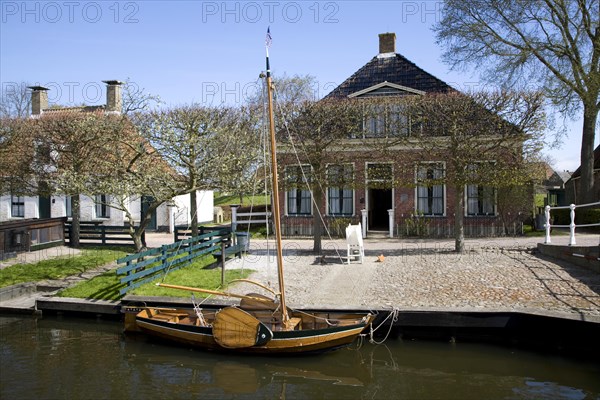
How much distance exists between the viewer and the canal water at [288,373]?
8133 millimetres

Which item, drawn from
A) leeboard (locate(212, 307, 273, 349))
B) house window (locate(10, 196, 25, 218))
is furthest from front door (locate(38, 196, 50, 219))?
leeboard (locate(212, 307, 273, 349))

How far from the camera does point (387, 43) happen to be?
2453cm

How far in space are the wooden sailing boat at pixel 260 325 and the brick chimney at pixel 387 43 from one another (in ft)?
49.4

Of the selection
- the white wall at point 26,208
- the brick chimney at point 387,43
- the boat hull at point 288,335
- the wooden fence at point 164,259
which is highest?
the brick chimney at point 387,43

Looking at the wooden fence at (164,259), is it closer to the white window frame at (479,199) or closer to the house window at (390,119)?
the house window at (390,119)

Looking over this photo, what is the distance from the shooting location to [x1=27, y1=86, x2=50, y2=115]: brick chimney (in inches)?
1168

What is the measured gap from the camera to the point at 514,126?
53.4 ft

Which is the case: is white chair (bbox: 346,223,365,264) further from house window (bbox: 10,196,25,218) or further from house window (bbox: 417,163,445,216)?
house window (bbox: 10,196,25,218)

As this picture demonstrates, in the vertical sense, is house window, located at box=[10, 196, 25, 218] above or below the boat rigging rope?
above

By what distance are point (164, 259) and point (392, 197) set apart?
11.5m

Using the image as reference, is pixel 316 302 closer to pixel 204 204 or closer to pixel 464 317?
pixel 464 317

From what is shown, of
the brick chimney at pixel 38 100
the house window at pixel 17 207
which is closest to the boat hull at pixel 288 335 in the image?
the house window at pixel 17 207

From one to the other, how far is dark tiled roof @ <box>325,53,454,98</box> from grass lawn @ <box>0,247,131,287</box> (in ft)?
38.4

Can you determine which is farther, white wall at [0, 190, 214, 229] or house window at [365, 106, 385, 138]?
white wall at [0, 190, 214, 229]
